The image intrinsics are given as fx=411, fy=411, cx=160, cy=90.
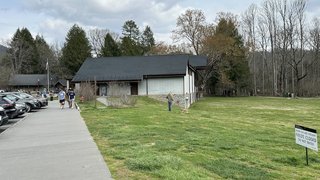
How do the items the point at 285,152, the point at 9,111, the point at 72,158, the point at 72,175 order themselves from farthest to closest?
1. the point at 9,111
2. the point at 285,152
3. the point at 72,158
4. the point at 72,175

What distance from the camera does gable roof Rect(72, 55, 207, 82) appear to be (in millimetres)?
57375

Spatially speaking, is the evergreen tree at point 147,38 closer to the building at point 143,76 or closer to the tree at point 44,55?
the tree at point 44,55

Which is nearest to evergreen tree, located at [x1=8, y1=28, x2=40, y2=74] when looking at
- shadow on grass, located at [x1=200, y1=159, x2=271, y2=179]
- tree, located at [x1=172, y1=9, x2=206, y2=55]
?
tree, located at [x1=172, y1=9, x2=206, y2=55]

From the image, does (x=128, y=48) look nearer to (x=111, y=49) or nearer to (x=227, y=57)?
(x=111, y=49)

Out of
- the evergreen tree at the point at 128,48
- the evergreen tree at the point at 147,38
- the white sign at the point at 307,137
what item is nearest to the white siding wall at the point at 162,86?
the evergreen tree at the point at 128,48

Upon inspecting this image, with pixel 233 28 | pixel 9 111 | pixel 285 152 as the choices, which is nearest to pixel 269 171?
pixel 285 152

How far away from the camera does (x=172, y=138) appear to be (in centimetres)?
1409

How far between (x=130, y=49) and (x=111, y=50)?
462cm

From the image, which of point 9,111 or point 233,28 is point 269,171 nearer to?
point 9,111

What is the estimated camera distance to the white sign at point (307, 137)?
10164 millimetres

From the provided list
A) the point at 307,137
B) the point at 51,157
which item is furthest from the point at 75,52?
the point at 307,137

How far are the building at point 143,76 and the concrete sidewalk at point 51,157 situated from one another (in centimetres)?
3586

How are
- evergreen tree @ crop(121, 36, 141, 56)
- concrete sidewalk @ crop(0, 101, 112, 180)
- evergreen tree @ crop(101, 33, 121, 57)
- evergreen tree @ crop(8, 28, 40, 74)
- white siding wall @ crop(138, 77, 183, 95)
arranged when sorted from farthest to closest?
evergreen tree @ crop(8, 28, 40, 74) < evergreen tree @ crop(121, 36, 141, 56) < evergreen tree @ crop(101, 33, 121, 57) < white siding wall @ crop(138, 77, 183, 95) < concrete sidewalk @ crop(0, 101, 112, 180)

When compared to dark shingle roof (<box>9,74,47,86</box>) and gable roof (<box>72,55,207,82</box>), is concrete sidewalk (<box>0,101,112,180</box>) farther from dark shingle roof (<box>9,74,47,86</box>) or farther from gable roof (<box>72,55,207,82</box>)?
dark shingle roof (<box>9,74,47,86</box>)
